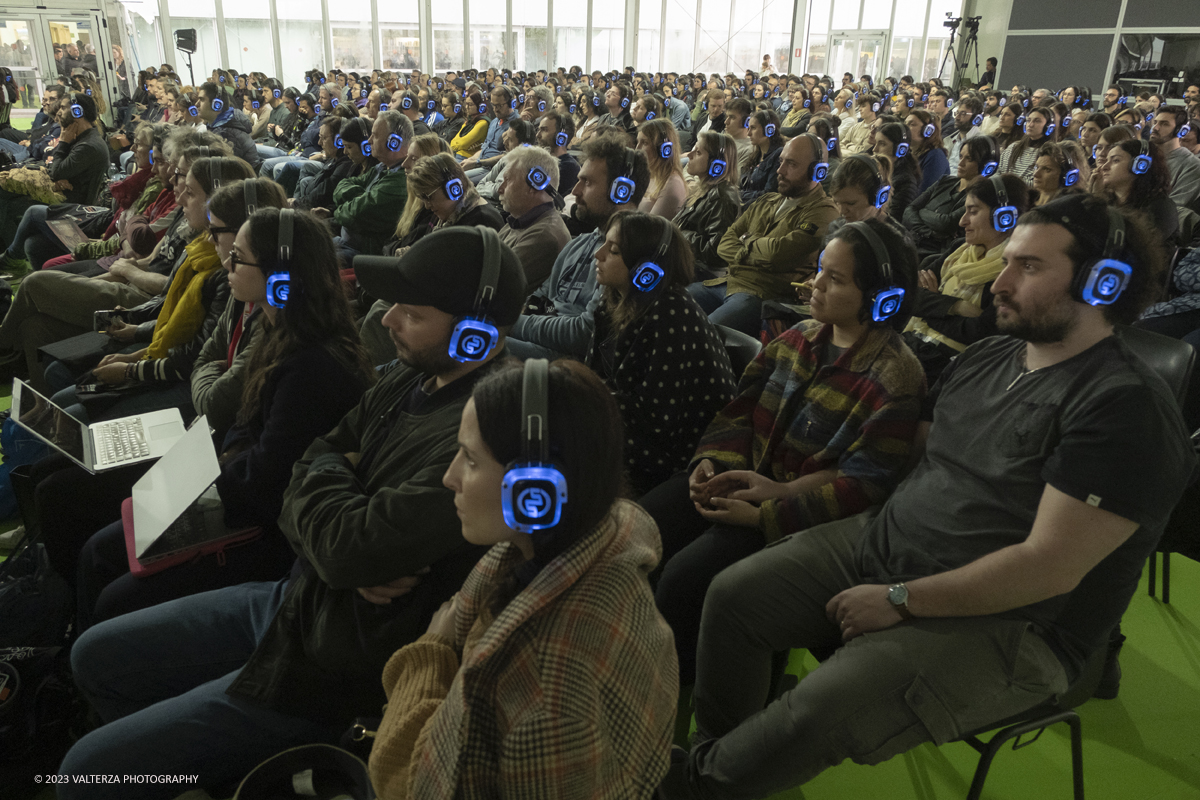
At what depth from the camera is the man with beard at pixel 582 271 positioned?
2750 millimetres

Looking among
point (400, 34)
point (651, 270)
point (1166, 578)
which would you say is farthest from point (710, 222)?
point (400, 34)

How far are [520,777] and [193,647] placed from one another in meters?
0.97

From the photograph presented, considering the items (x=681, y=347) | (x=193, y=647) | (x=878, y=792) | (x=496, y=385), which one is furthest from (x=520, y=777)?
(x=681, y=347)

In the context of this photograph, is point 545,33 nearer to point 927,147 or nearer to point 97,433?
point 927,147

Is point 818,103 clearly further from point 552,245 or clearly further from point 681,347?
point 681,347

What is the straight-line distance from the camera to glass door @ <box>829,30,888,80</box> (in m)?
20.3

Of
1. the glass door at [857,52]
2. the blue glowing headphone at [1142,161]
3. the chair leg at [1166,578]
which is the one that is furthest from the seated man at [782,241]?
the glass door at [857,52]

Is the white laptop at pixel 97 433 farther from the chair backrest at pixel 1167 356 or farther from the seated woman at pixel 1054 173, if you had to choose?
the seated woman at pixel 1054 173

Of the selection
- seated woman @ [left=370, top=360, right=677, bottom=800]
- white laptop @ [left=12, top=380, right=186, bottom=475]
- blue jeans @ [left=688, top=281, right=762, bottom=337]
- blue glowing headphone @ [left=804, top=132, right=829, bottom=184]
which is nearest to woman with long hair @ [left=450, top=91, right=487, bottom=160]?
blue glowing headphone @ [left=804, top=132, right=829, bottom=184]

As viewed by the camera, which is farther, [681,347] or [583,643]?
[681,347]

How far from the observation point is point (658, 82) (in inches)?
597

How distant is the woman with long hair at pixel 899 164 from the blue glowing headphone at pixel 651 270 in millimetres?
3203

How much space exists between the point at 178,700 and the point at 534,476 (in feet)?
3.02

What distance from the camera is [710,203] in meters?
4.12
